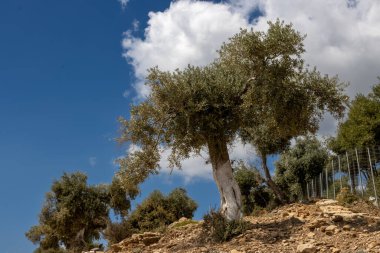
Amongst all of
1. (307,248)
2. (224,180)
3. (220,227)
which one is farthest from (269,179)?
(307,248)

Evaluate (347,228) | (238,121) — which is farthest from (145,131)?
(347,228)

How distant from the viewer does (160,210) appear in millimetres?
42844

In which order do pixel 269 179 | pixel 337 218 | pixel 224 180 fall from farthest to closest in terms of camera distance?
pixel 269 179 → pixel 224 180 → pixel 337 218

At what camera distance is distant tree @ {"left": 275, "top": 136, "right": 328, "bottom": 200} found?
4509cm

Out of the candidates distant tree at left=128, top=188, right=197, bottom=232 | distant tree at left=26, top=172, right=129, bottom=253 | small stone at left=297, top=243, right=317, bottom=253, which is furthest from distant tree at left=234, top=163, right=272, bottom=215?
small stone at left=297, top=243, right=317, bottom=253

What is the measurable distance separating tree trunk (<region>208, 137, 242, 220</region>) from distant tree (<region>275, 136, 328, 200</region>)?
23.3 meters

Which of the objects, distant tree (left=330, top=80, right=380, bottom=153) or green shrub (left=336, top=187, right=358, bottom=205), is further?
distant tree (left=330, top=80, right=380, bottom=153)

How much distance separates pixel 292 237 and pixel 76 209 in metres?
26.8

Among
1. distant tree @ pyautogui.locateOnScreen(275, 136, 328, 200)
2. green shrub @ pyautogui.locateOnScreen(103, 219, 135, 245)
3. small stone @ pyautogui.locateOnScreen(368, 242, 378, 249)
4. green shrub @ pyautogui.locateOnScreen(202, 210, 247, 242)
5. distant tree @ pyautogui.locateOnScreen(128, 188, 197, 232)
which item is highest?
distant tree @ pyautogui.locateOnScreen(275, 136, 328, 200)

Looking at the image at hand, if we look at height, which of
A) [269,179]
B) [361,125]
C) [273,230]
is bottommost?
[273,230]

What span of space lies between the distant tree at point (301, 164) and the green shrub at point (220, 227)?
24303mm

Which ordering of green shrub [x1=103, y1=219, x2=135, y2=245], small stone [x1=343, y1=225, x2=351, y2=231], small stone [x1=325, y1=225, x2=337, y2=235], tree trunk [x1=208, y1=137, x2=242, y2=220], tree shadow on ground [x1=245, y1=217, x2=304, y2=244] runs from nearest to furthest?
small stone [x1=325, y1=225, x2=337, y2=235] < small stone [x1=343, y1=225, x2=351, y2=231] < tree shadow on ground [x1=245, y1=217, x2=304, y2=244] < tree trunk [x1=208, y1=137, x2=242, y2=220] < green shrub [x1=103, y1=219, x2=135, y2=245]

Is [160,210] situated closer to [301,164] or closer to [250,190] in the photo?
[250,190]

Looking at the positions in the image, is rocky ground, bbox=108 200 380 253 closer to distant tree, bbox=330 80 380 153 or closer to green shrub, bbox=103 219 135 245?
green shrub, bbox=103 219 135 245
